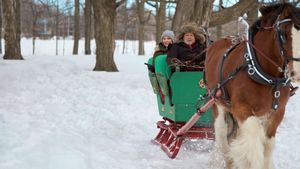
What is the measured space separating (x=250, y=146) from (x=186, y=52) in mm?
2386

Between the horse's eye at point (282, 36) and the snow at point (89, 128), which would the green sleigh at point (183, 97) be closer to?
the snow at point (89, 128)

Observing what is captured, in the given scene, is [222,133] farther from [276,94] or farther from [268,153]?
[276,94]

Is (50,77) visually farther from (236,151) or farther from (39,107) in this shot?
(236,151)

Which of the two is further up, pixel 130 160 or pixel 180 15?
pixel 180 15

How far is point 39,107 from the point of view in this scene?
8195 mm

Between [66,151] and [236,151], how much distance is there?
7.07ft

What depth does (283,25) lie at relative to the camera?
3.50 m

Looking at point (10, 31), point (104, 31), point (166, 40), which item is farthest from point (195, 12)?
point (10, 31)

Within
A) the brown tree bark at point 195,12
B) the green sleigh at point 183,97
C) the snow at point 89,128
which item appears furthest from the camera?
the brown tree bark at point 195,12

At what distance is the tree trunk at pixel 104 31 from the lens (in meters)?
13.5

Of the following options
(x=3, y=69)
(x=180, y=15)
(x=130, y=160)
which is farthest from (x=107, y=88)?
(x=130, y=160)

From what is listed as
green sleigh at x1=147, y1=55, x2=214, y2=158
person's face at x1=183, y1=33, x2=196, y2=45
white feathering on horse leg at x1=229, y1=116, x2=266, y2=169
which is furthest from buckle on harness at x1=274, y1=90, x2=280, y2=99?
person's face at x1=183, y1=33, x2=196, y2=45

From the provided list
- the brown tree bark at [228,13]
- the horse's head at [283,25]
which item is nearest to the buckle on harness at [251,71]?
the horse's head at [283,25]

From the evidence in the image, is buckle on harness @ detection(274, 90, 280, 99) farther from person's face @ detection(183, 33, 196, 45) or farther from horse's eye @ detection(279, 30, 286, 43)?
person's face @ detection(183, 33, 196, 45)
